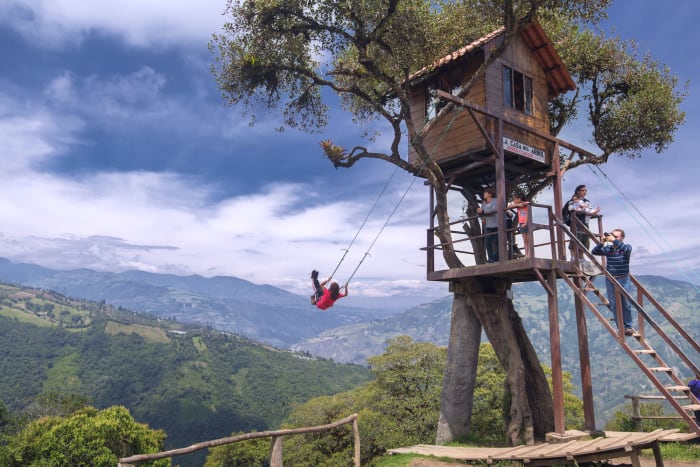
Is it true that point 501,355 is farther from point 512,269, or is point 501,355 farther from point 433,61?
point 433,61

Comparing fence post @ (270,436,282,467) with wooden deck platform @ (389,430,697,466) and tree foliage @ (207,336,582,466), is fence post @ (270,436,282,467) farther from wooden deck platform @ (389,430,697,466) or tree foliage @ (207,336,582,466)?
tree foliage @ (207,336,582,466)

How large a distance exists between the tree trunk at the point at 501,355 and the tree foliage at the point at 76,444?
2970 cm

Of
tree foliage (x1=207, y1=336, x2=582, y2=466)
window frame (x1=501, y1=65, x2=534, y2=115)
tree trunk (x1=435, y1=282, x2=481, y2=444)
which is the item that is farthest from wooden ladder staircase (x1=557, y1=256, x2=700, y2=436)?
tree foliage (x1=207, y1=336, x2=582, y2=466)

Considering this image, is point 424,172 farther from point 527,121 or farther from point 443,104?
point 527,121

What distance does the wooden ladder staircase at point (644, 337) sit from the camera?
1181 cm

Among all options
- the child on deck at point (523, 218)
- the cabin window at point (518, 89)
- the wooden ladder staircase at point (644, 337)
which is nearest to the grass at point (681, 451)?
the wooden ladder staircase at point (644, 337)

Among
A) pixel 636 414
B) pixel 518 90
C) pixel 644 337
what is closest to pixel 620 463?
pixel 644 337

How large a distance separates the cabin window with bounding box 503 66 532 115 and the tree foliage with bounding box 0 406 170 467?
35.5m

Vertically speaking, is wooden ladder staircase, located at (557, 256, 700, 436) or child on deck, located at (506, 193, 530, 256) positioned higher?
child on deck, located at (506, 193, 530, 256)

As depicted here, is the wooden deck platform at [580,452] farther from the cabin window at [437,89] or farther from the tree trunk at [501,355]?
the cabin window at [437,89]

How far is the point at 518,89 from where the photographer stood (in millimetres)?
18031

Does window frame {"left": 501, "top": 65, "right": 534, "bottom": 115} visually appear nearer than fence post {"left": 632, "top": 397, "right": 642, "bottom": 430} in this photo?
No

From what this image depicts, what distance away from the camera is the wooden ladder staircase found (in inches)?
465

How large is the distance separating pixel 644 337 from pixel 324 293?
9.58m
